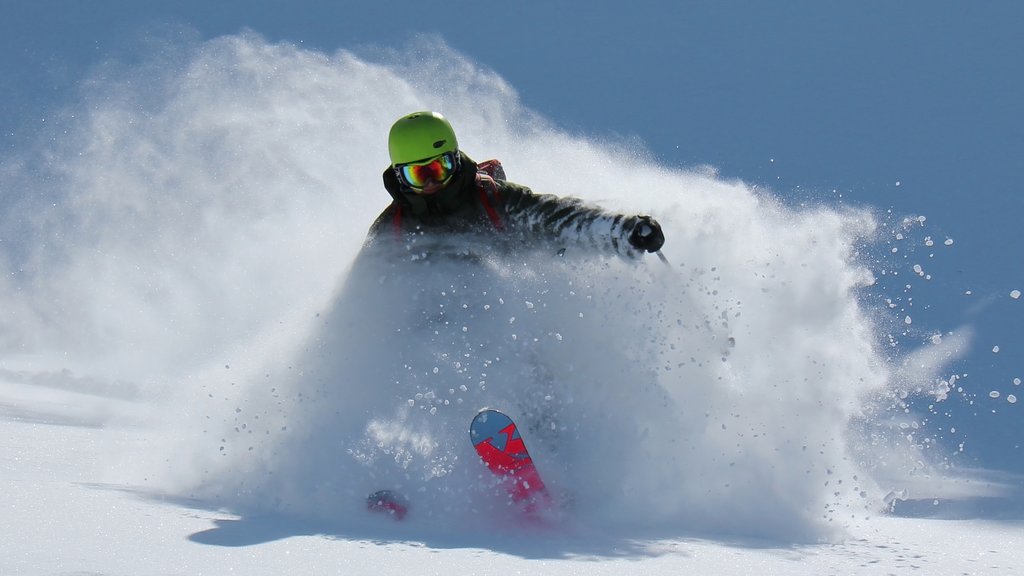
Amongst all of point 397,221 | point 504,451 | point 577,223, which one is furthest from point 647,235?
point 397,221

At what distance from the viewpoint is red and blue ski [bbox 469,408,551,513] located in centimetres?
415

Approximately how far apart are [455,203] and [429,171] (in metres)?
0.25

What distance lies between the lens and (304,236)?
8.23m

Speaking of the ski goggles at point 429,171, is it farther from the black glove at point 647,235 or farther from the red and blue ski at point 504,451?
the red and blue ski at point 504,451

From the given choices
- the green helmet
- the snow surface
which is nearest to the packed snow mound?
the snow surface

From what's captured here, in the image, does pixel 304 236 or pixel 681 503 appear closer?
pixel 681 503

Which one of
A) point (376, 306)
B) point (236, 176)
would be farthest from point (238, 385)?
point (236, 176)

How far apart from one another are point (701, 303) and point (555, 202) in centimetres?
97

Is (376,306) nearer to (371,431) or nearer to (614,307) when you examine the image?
(371,431)

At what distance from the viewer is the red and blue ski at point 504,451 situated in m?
4.15

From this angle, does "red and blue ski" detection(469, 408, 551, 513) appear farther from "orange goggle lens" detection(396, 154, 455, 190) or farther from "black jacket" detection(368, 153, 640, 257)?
"orange goggle lens" detection(396, 154, 455, 190)

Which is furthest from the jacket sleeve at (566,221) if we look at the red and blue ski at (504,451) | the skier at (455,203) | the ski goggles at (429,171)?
the red and blue ski at (504,451)

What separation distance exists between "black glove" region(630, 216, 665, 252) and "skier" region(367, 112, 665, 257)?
229 mm

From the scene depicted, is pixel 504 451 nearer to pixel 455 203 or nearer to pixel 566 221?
pixel 566 221
